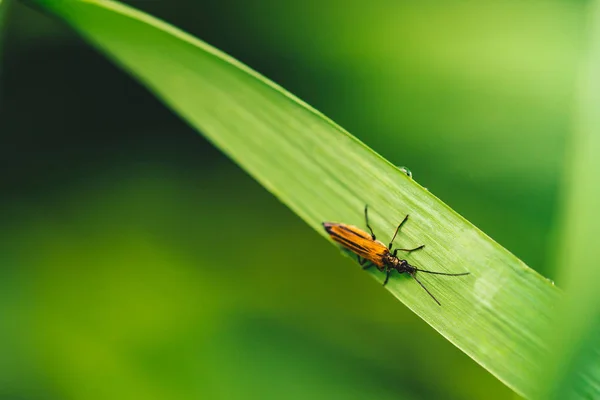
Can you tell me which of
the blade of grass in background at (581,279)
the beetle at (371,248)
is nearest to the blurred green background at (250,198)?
the beetle at (371,248)

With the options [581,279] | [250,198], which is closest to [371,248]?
[581,279]

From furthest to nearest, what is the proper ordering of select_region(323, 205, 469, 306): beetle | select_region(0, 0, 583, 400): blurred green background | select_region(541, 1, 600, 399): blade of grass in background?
select_region(0, 0, 583, 400): blurred green background
select_region(323, 205, 469, 306): beetle
select_region(541, 1, 600, 399): blade of grass in background

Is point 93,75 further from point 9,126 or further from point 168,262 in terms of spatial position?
point 168,262

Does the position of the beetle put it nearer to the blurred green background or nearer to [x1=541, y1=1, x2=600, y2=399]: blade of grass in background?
[x1=541, y1=1, x2=600, y2=399]: blade of grass in background

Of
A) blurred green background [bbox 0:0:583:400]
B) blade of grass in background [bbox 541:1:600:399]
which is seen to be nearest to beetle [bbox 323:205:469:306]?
blade of grass in background [bbox 541:1:600:399]

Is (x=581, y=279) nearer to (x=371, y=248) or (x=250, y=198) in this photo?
(x=371, y=248)

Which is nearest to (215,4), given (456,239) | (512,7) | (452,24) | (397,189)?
(452,24)

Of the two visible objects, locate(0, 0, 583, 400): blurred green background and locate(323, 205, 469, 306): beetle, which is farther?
locate(0, 0, 583, 400): blurred green background

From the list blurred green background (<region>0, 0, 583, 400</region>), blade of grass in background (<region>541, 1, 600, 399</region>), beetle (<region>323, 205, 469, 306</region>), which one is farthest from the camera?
blurred green background (<region>0, 0, 583, 400</region>)
